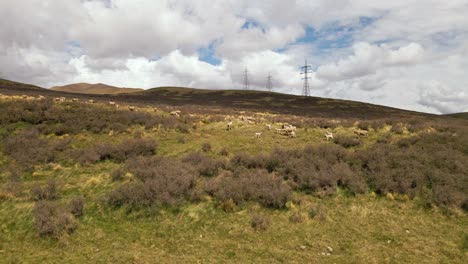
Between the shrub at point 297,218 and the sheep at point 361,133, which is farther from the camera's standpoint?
the sheep at point 361,133

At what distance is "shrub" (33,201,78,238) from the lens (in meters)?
10.5

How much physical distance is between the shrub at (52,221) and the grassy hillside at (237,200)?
48 mm

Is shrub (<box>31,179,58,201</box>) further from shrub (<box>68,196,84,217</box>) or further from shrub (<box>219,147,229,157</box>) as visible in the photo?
shrub (<box>219,147,229,157</box>)

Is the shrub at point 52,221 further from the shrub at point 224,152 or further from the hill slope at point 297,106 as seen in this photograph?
the hill slope at point 297,106

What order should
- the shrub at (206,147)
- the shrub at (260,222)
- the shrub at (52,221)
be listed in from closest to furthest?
the shrub at (52,221) → the shrub at (260,222) → the shrub at (206,147)

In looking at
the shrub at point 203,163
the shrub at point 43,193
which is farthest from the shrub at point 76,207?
the shrub at point 203,163

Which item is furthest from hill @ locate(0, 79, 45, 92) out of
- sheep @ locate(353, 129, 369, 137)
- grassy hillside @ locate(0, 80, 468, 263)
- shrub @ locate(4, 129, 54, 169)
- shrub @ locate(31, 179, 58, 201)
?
sheep @ locate(353, 129, 369, 137)

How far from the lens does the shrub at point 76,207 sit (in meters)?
11.8

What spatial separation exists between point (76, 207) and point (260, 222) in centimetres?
711

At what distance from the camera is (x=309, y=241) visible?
1020 cm

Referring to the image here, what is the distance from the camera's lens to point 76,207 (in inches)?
468

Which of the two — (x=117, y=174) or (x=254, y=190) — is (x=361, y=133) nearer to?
(x=254, y=190)

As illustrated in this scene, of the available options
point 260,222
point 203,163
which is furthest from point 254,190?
point 203,163

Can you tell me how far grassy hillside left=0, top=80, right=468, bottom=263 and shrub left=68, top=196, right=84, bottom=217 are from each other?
5 centimetres
